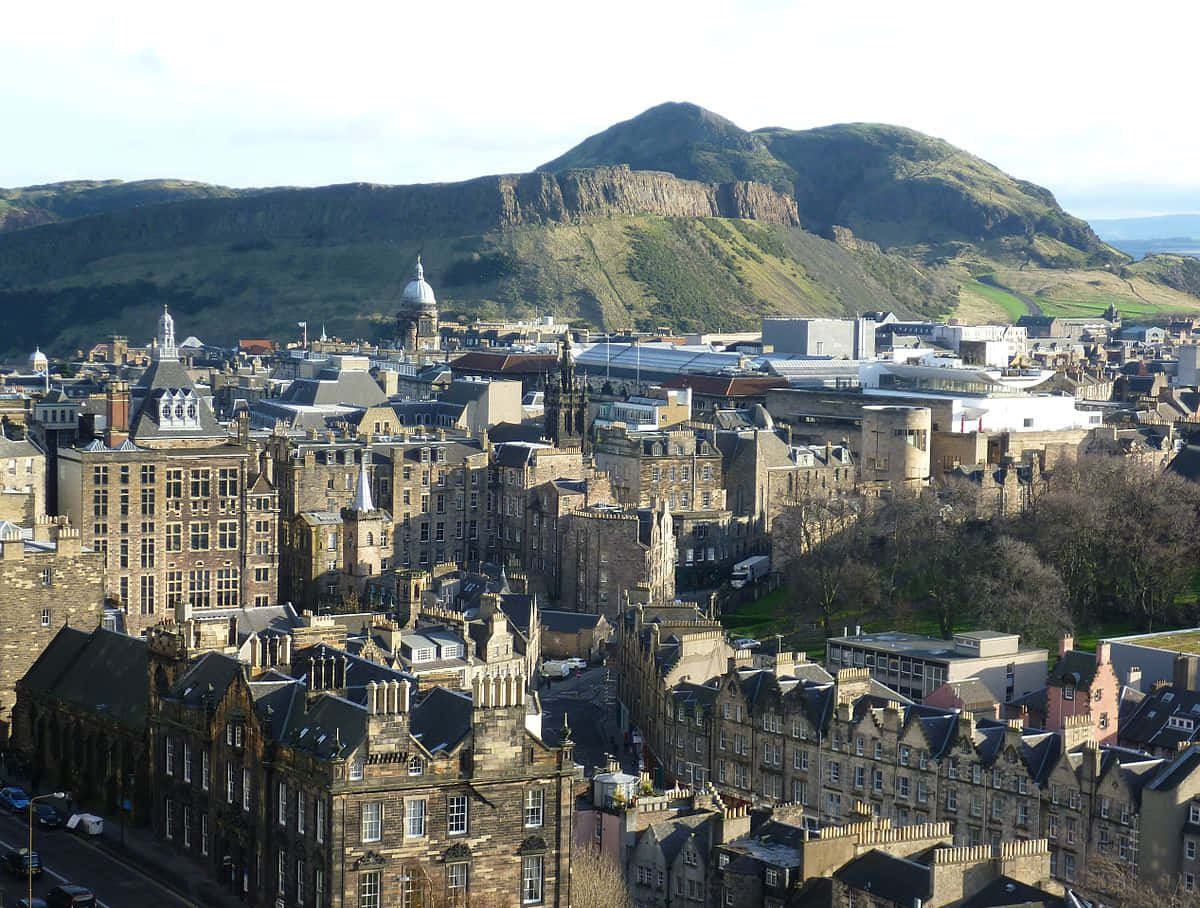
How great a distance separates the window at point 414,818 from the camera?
63375 mm

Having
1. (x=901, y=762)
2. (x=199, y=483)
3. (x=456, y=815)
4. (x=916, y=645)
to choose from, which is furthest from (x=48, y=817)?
(x=199, y=483)

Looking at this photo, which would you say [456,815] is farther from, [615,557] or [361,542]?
[615,557]

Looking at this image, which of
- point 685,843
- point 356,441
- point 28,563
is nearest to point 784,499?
point 356,441

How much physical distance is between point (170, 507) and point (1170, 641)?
55784mm

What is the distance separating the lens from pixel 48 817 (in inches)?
3031

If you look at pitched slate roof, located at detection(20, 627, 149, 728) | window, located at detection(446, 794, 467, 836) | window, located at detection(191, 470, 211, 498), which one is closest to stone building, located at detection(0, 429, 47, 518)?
window, located at detection(191, 470, 211, 498)

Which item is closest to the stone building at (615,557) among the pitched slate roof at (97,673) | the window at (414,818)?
the pitched slate roof at (97,673)

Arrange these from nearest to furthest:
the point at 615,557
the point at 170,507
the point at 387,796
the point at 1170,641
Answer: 1. the point at 387,796
2. the point at 1170,641
3. the point at 170,507
4. the point at 615,557

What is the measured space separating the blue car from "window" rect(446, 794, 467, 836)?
→ 22222 millimetres

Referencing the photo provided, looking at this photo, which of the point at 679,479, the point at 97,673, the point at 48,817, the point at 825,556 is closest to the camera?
the point at 48,817

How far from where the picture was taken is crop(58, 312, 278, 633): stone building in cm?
11675

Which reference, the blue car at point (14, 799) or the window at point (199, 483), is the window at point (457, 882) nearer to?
the blue car at point (14, 799)

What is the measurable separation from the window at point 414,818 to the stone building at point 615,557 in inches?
2298

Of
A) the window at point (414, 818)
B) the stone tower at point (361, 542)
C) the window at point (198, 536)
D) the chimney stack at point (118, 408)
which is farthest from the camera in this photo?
the chimney stack at point (118, 408)
